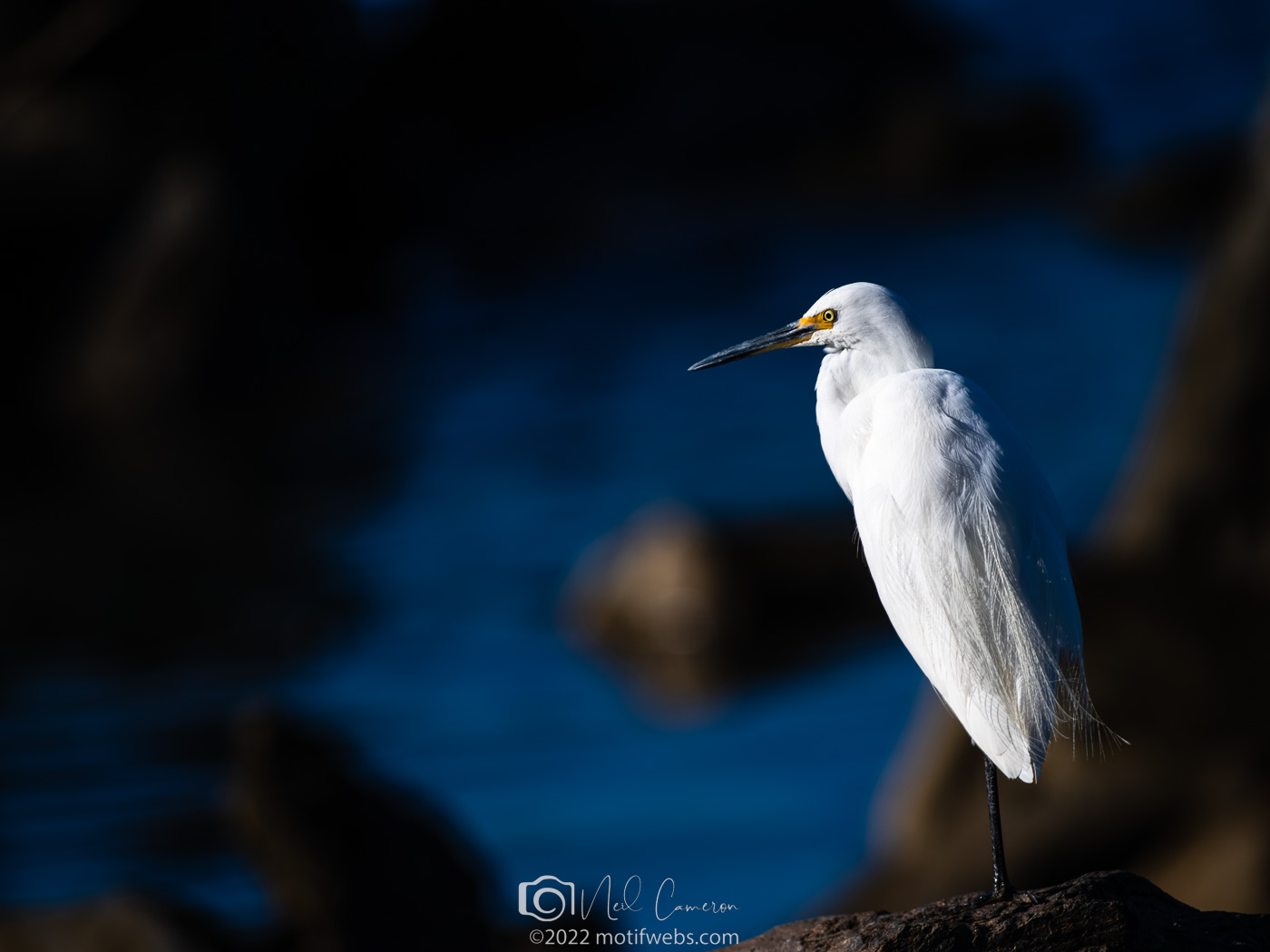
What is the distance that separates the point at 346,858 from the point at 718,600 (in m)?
4.39

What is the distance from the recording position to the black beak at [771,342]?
3004 mm

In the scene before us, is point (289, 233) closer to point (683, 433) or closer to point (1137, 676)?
point (683, 433)

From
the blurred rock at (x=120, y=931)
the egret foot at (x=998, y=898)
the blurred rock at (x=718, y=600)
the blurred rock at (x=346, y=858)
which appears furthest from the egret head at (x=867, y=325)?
Result: the blurred rock at (x=718, y=600)

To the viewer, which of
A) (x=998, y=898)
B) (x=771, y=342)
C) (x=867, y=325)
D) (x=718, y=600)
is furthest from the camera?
(x=718, y=600)

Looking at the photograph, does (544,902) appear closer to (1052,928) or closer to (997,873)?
(997,873)

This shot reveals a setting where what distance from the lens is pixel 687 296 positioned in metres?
17.3

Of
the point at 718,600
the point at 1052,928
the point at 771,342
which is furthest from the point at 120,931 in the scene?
the point at 718,600

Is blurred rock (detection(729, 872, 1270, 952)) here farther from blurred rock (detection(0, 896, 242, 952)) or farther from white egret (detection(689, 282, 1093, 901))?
blurred rock (detection(0, 896, 242, 952))

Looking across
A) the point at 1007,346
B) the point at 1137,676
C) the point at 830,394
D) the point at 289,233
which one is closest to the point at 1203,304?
the point at 1137,676

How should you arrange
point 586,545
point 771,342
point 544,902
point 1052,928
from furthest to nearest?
1. point 586,545
2. point 544,902
3. point 771,342
4. point 1052,928

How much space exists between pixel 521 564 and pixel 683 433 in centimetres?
329

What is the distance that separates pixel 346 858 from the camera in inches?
156

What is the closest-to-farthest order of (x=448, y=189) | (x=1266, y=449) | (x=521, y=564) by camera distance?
1. (x=1266, y=449)
2. (x=521, y=564)
3. (x=448, y=189)

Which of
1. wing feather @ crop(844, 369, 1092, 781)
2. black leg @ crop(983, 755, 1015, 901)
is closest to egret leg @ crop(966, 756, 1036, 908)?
black leg @ crop(983, 755, 1015, 901)
